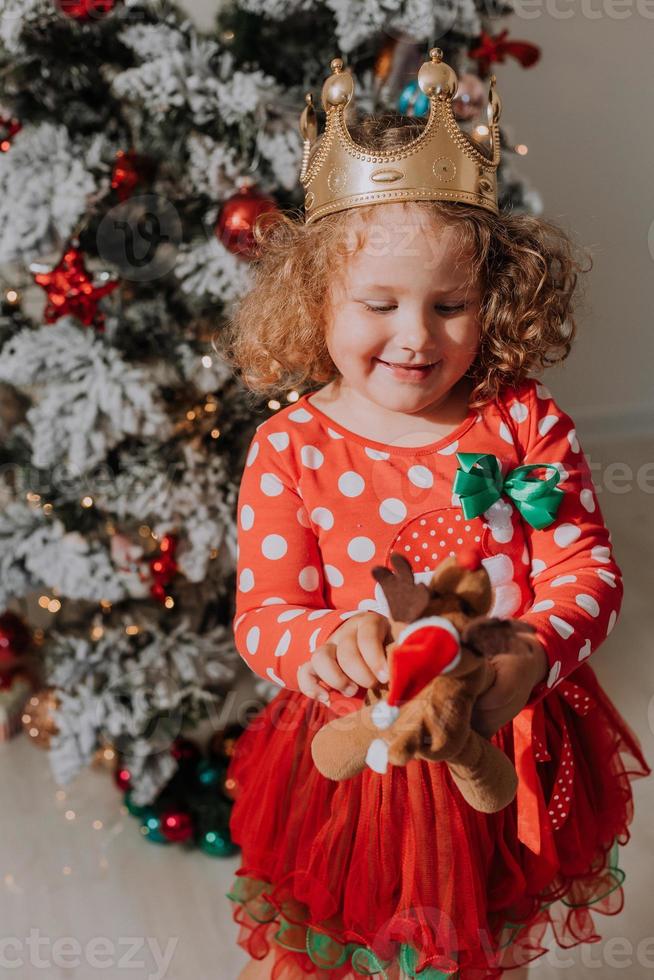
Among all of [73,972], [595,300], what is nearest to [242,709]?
[73,972]

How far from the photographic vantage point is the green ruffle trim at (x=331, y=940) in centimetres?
79

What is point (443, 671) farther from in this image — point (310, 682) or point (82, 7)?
point (82, 7)

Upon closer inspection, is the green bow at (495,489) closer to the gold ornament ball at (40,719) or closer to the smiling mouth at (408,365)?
the smiling mouth at (408,365)

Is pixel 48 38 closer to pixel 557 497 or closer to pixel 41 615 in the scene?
pixel 557 497

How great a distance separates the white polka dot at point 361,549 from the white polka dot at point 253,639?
4.1 inches

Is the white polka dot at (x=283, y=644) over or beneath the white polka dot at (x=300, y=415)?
beneath

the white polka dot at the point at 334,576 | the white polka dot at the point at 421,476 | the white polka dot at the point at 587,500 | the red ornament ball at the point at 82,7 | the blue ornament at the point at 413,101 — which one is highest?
the red ornament ball at the point at 82,7

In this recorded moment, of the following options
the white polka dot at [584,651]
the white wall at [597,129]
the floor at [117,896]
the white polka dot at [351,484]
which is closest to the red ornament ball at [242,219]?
the white polka dot at [351,484]

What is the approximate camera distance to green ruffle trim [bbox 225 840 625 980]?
786 millimetres

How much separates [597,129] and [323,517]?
1.64 metres

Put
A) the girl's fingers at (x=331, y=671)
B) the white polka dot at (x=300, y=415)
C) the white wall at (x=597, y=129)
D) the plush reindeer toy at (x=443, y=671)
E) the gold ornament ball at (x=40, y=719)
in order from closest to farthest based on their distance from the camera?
the plush reindeer toy at (x=443, y=671)
the girl's fingers at (x=331, y=671)
the white polka dot at (x=300, y=415)
the gold ornament ball at (x=40, y=719)
the white wall at (x=597, y=129)

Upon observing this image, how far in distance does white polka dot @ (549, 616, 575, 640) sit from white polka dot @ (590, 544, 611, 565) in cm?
9

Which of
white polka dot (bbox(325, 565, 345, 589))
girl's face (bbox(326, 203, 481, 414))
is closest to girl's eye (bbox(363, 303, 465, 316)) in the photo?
girl's face (bbox(326, 203, 481, 414))

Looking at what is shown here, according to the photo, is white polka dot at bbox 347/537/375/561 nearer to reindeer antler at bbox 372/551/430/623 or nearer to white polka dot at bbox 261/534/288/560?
white polka dot at bbox 261/534/288/560
